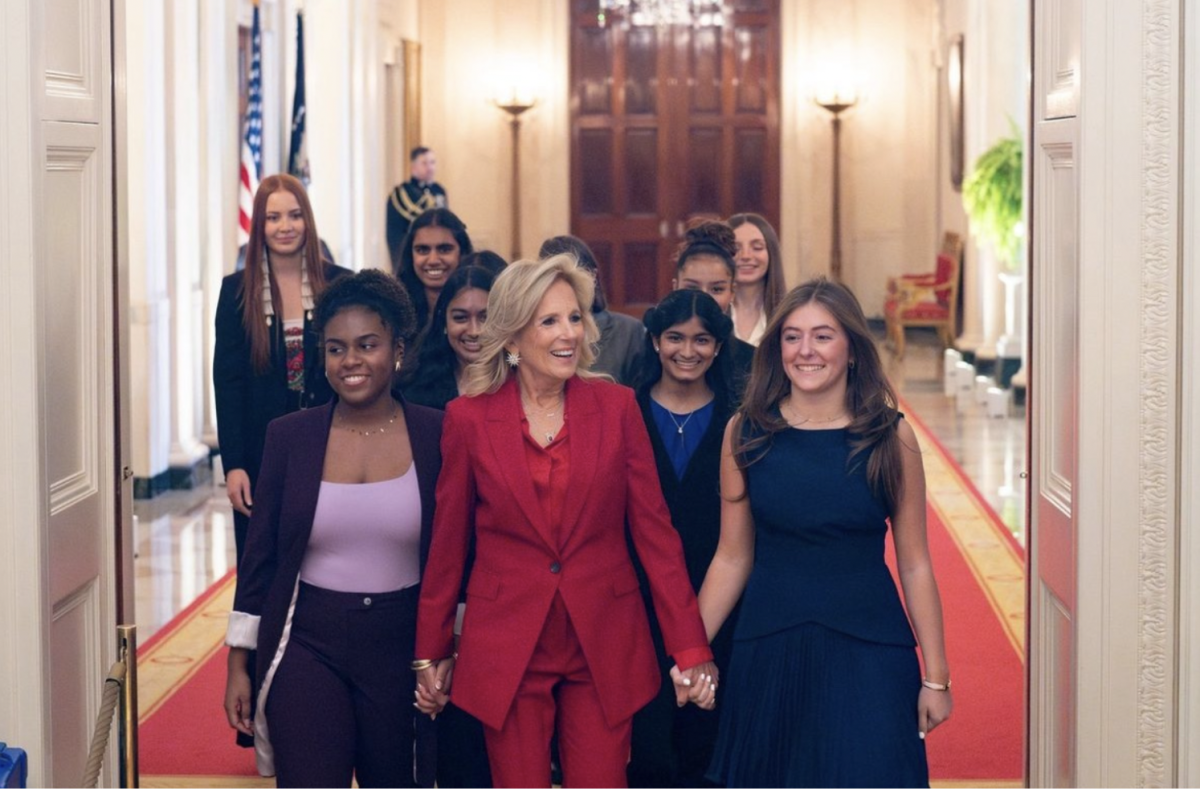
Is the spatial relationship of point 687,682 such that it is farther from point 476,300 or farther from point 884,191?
point 884,191

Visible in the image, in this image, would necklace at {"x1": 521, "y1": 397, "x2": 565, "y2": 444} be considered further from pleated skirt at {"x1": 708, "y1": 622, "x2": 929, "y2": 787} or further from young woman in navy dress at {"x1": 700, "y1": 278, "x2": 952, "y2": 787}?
pleated skirt at {"x1": 708, "y1": 622, "x2": 929, "y2": 787}

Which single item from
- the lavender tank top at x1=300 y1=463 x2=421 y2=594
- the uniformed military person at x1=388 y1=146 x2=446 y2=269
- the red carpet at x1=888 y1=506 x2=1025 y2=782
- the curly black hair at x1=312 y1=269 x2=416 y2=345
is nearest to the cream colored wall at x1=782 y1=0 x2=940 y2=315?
the uniformed military person at x1=388 y1=146 x2=446 y2=269

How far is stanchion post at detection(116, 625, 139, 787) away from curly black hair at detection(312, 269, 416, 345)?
38.3 inches

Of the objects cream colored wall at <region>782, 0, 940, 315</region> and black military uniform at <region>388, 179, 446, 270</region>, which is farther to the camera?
cream colored wall at <region>782, 0, 940, 315</region>

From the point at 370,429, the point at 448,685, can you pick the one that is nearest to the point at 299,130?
the point at 370,429

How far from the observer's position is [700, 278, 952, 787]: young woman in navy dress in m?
4.18

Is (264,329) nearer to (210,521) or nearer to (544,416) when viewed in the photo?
(544,416)

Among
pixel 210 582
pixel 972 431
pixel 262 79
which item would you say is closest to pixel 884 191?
pixel 972 431

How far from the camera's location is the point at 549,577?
4277 millimetres

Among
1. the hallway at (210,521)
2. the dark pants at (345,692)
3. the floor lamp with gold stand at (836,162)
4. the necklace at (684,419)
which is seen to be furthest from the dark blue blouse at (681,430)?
the floor lamp with gold stand at (836,162)

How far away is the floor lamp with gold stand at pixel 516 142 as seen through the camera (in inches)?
859

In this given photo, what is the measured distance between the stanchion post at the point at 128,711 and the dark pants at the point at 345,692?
16.0 inches

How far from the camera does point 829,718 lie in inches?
165

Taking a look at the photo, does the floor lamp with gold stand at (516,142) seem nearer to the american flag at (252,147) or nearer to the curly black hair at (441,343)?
the american flag at (252,147)
